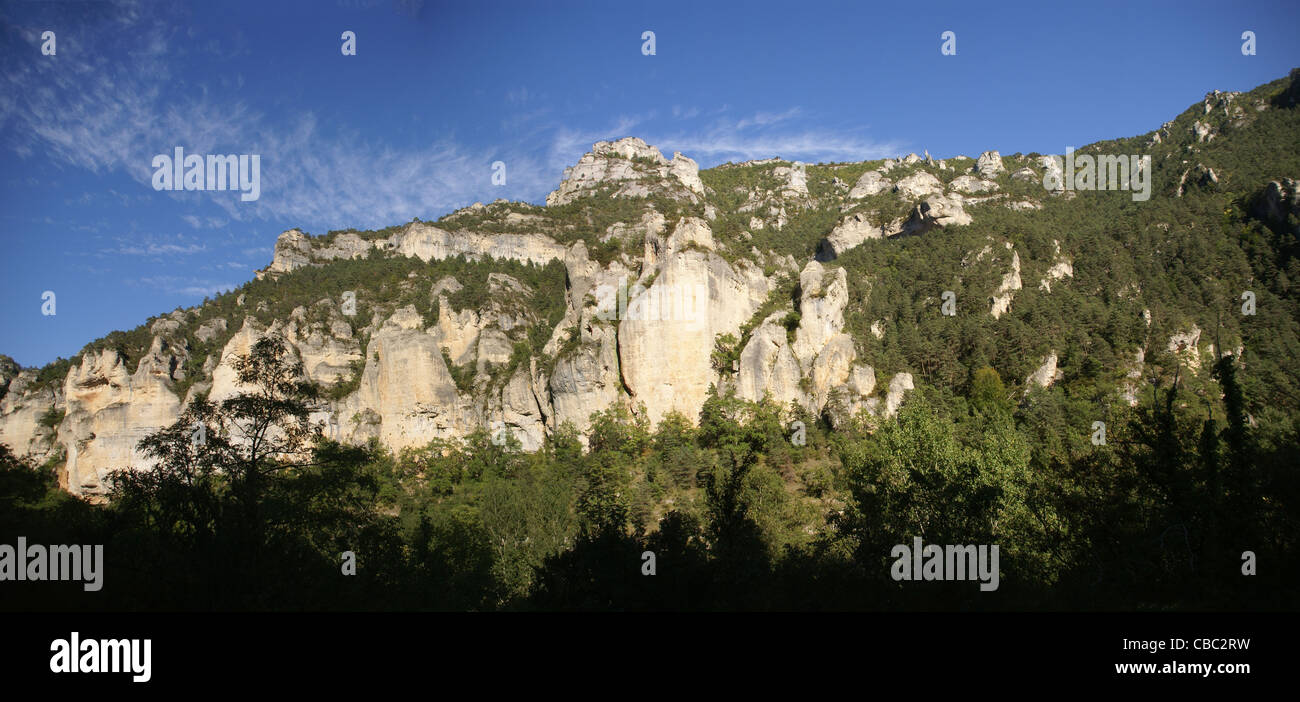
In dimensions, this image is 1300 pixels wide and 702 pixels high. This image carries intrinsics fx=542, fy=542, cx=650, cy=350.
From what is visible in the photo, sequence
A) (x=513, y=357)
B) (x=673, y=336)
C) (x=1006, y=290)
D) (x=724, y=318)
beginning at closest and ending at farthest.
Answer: (x=673, y=336), (x=724, y=318), (x=513, y=357), (x=1006, y=290)

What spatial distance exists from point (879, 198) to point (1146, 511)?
90734 millimetres

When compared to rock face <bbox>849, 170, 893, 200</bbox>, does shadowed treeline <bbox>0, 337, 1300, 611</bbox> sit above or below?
below

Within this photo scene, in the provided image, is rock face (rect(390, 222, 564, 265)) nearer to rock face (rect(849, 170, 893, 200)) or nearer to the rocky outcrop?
the rocky outcrop

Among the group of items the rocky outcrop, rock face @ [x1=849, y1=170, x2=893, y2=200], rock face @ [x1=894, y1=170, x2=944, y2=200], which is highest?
rock face @ [x1=849, y1=170, x2=893, y2=200]

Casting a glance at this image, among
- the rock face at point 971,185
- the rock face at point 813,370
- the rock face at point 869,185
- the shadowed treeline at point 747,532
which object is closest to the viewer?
the shadowed treeline at point 747,532

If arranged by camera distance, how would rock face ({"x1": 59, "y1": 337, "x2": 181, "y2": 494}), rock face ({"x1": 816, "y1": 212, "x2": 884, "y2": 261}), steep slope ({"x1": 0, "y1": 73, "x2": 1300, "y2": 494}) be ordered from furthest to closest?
1. rock face ({"x1": 816, "y1": 212, "x2": 884, "y2": 261})
2. rock face ({"x1": 59, "y1": 337, "x2": 181, "y2": 494})
3. steep slope ({"x1": 0, "y1": 73, "x2": 1300, "y2": 494})

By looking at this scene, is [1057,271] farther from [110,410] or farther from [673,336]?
[110,410]

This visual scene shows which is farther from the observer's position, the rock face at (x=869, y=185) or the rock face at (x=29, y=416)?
the rock face at (x=869, y=185)

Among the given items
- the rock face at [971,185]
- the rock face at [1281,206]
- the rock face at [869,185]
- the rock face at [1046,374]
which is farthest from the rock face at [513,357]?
the rock face at [869,185]

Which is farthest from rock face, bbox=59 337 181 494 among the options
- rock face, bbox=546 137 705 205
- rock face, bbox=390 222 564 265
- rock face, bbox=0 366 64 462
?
rock face, bbox=546 137 705 205

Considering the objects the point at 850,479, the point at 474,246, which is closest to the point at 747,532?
the point at 850,479

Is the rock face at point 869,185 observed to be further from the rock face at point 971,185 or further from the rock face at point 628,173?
the rock face at point 628,173


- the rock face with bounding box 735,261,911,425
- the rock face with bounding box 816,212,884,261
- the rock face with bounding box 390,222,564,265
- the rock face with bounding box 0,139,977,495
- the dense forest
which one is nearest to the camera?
the dense forest

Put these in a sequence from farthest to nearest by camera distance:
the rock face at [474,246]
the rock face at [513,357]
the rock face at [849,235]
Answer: the rock face at [849,235], the rock face at [474,246], the rock face at [513,357]
